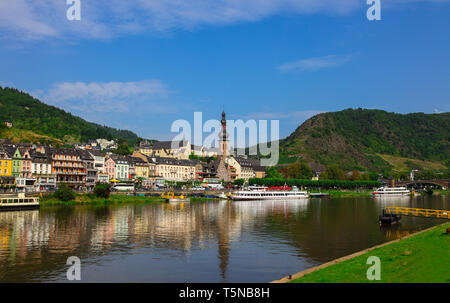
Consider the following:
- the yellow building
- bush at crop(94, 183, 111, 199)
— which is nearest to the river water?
bush at crop(94, 183, 111, 199)

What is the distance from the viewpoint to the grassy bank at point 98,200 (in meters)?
85.1

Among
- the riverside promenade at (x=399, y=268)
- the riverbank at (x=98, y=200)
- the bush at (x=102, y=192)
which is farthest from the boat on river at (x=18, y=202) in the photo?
the riverside promenade at (x=399, y=268)

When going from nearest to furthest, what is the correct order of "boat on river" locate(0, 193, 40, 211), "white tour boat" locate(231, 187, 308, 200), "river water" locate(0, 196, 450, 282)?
1. "river water" locate(0, 196, 450, 282)
2. "boat on river" locate(0, 193, 40, 211)
3. "white tour boat" locate(231, 187, 308, 200)

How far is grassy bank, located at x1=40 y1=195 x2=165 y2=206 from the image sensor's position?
85.1 m

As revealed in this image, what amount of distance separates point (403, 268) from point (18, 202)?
7224cm

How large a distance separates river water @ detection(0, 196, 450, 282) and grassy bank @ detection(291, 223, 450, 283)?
5.18 meters

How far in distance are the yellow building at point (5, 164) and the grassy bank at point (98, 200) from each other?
1942cm

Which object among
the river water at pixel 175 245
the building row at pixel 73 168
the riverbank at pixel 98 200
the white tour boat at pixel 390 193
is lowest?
the white tour boat at pixel 390 193

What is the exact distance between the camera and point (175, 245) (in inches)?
1661

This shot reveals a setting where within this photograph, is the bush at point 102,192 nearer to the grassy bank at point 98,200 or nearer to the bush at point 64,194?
the grassy bank at point 98,200

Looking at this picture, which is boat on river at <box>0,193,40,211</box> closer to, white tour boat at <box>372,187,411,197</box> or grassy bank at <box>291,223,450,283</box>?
grassy bank at <box>291,223,450,283</box>
